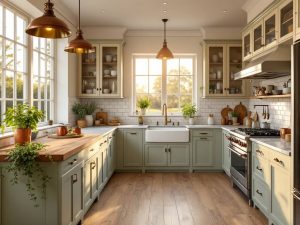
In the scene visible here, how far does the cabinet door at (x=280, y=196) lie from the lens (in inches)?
112

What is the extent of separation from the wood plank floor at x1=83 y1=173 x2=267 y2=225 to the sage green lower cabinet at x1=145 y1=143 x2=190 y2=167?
0.39 m

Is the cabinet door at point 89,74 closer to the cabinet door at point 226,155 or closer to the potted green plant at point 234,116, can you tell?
the cabinet door at point 226,155

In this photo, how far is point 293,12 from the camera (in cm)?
334

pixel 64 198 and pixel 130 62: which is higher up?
pixel 130 62

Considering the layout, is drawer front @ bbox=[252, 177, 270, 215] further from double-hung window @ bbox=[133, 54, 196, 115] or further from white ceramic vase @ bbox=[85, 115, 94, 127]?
white ceramic vase @ bbox=[85, 115, 94, 127]

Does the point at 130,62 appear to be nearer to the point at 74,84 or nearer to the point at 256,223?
the point at 74,84

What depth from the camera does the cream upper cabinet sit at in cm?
355

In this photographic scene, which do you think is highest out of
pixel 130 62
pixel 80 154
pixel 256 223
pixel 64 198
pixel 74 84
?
pixel 130 62

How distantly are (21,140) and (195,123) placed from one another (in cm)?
418

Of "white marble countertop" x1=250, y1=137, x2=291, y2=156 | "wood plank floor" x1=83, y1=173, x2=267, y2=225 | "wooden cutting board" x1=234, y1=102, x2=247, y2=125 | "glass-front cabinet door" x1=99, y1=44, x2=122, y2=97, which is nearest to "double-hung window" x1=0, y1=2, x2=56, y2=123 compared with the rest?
"glass-front cabinet door" x1=99, y1=44, x2=122, y2=97

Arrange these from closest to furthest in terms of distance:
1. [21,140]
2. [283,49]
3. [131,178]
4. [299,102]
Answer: [299,102] → [21,140] → [283,49] → [131,178]

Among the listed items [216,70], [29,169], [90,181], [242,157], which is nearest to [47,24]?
[29,169]

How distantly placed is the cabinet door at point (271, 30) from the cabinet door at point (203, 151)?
2.30 meters

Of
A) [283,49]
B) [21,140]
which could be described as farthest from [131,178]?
[283,49]
